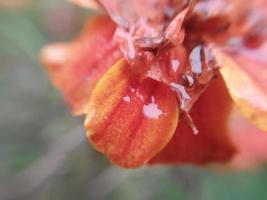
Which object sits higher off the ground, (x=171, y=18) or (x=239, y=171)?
(x=171, y=18)

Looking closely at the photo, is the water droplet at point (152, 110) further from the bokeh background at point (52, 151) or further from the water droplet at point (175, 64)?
the bokeh background at point (52, 151)

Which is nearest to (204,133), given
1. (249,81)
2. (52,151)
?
(249,81)

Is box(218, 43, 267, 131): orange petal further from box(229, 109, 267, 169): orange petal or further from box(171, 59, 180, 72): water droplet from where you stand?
box(229, 109, 267, 169): orange petal

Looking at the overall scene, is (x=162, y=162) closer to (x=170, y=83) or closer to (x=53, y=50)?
(x=170, y=83)

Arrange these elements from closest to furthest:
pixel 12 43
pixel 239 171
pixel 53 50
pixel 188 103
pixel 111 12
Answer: pixel 188 103 → pixel 111 12 → pixel 53 50 → pixel 12 43 → pixel 239 171

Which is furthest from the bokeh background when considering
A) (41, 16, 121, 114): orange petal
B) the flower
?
the flower

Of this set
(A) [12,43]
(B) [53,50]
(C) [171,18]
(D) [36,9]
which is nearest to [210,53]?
(C) [171,18]

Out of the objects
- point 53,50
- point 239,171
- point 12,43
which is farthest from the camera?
point 239,171

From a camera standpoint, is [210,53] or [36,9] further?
[36,9]
